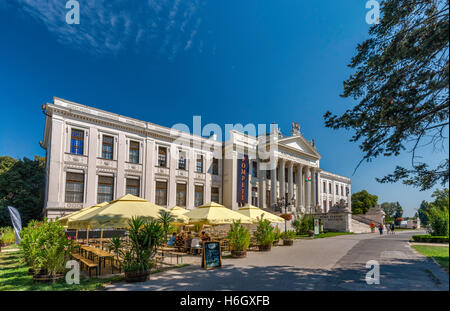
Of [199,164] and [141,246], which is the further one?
[199,164]

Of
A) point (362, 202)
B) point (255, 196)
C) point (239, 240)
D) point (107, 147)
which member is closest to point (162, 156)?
point (107, 147)

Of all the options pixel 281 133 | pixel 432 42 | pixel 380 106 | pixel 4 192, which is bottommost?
pixel 4 192

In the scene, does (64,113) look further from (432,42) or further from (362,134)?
(432,42)

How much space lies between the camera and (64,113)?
23328 millimetres

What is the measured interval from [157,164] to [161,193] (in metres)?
3.22

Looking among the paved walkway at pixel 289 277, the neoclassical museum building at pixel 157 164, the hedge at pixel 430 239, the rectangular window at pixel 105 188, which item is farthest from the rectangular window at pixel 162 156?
the hedge at pixel 430 239

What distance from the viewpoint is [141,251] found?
8477 mm

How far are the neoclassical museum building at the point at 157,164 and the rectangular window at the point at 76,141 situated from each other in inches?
3.1

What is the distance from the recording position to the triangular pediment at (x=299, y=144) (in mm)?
40469

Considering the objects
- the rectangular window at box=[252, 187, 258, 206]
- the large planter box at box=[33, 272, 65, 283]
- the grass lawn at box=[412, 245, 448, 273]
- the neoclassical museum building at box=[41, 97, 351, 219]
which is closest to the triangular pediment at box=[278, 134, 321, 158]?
the neoclassical museum building at box=[41, 97, 351, 219]

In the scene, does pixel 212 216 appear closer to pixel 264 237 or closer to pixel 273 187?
pixel 264 237

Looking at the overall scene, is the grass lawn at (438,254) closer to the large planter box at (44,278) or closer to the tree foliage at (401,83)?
the tree foliage at (401,83)
